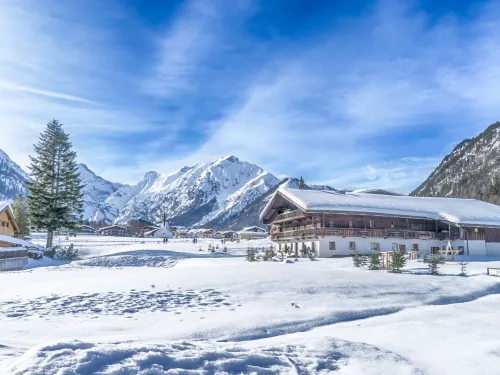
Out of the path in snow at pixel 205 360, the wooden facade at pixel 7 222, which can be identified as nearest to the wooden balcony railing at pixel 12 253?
the wooden facade at pixel 7 222

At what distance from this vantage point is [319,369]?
5805 millimetres

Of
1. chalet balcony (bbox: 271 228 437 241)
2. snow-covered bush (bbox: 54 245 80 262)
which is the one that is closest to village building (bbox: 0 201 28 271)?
snow-covered bush (bbox: 54 245 80 262)

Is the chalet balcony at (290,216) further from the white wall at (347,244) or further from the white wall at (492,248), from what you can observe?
the white wall at (492,248)

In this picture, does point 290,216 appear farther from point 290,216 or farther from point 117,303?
point 117,303

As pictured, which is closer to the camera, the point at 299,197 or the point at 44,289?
the point at 44,289

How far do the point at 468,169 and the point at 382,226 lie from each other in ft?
459

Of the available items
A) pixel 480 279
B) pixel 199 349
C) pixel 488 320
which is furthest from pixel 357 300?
pixel 480 279

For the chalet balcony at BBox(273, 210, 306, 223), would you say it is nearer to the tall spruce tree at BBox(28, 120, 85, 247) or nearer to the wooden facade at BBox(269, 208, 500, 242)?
the wooden facade at BBox(269, 208, 500, 242)

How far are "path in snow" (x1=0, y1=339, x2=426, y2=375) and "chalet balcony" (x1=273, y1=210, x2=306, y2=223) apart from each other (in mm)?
34834

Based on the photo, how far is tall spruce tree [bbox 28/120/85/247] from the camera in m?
41.2

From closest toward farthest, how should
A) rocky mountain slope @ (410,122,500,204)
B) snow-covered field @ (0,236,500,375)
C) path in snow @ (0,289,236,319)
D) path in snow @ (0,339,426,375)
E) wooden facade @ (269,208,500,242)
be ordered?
path in snow @ (0,339,426,375) → snow-covered field @ (0,236,500,375) → path in snow @ (0,289,236,319) → wooden facade @ (269,208,500,242) → rocky mountain slope @ (410,122,500,204)

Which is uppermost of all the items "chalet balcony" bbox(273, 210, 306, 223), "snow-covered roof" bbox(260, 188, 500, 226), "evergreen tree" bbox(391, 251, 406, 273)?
"snow-covered roof" bbox(260, 188, 500, 226)

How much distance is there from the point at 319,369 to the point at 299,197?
34389mm

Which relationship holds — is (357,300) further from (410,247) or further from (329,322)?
(410,247)
